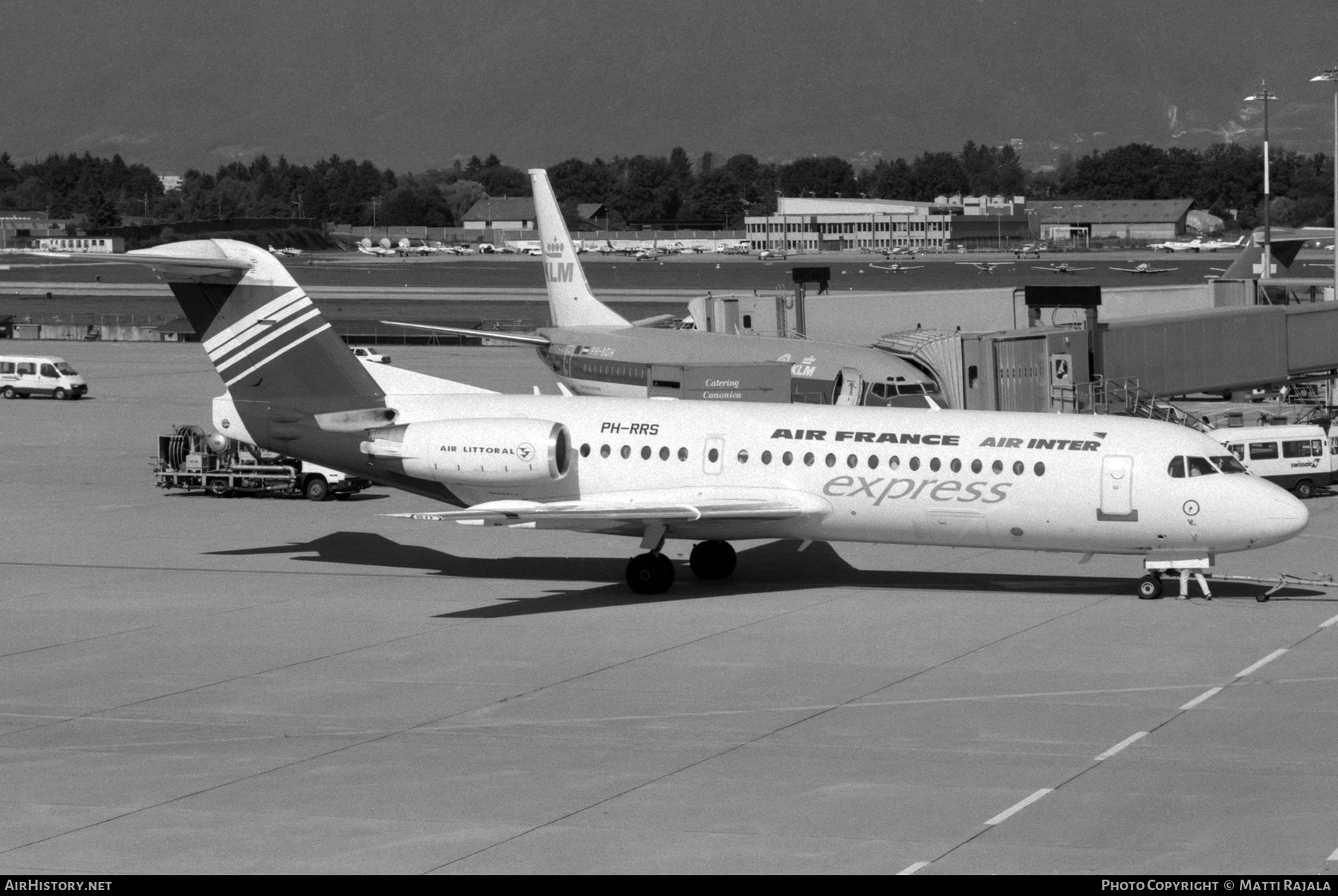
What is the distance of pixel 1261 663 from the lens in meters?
24.2

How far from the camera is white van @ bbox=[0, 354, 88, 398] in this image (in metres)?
65.3

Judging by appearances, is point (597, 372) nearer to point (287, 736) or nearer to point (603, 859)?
point (287, 736)

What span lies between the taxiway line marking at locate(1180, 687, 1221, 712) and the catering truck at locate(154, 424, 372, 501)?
24.6 meters

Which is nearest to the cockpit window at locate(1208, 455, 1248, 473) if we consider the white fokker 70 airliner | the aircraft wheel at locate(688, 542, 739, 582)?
the white fokker 70 airliner

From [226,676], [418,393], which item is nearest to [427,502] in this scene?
[418,393]

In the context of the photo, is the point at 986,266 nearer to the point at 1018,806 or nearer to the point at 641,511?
the point at 641,511

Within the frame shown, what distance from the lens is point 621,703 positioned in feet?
73.5

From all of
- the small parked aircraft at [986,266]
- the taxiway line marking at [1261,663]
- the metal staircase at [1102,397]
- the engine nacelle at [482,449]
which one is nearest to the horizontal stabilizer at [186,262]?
the engine nacelle at [482,449]

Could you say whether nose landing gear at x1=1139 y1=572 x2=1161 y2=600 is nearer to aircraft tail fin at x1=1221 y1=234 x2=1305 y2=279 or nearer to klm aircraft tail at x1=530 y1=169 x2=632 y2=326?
klm aircraft tail at x1=530 y1=169 x2=632 y2=326

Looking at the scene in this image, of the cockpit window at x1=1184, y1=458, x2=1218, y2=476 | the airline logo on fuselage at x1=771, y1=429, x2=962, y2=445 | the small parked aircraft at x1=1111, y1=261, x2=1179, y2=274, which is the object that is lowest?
the cockpit window at x1=1184, y1=458, x2=1218, y2=476

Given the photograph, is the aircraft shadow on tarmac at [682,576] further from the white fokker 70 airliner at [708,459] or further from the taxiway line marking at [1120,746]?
the taxiway line marking at [1120,746]

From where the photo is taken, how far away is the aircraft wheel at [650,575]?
3030 centimetres

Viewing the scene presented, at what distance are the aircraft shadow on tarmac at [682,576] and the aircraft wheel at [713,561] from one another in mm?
216

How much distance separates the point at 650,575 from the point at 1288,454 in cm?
1957
